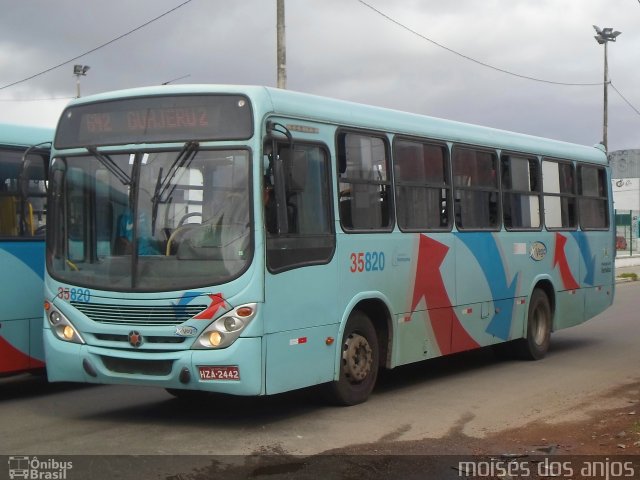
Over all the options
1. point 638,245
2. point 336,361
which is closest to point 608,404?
point 336,361

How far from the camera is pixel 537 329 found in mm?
13891

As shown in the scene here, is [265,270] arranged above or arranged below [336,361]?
above

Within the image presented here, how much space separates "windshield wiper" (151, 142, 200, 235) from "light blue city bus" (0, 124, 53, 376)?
209 cm

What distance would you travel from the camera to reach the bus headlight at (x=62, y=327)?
8914 millimetres

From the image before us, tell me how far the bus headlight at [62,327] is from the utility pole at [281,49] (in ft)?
38.0

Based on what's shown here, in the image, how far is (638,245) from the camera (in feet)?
159

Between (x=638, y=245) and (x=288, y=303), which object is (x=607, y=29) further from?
(x=288, y=303)

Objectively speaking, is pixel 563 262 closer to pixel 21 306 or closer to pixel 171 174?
pixel 171 174

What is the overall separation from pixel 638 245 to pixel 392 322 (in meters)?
41.3

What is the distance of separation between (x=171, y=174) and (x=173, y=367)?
1.73 metres

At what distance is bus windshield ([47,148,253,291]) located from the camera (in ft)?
27.5

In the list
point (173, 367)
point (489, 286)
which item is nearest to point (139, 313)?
point (173, 367)

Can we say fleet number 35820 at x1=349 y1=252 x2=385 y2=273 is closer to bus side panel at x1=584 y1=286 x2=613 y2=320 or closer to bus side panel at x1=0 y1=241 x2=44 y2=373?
bus side panel at x1=0 y1=241 x2=44 y2=373

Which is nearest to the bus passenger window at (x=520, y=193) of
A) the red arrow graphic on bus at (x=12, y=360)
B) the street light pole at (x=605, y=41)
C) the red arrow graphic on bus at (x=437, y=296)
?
the red arrow graphic on bus at (x=437, y=296)
